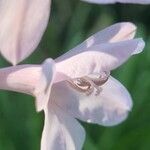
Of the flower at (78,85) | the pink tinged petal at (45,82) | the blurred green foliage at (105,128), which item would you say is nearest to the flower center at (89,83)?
the flower at (78,85)

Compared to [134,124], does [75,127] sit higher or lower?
higher

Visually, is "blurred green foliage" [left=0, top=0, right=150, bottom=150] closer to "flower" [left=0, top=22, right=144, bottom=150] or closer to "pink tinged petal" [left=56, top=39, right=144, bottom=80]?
"flower" [left=0, top=22, right=144, bottom=150]

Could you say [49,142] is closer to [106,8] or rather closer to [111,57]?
[111,57]

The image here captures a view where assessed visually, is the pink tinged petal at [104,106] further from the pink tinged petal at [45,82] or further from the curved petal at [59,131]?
the pink tinged petal at [45,82]

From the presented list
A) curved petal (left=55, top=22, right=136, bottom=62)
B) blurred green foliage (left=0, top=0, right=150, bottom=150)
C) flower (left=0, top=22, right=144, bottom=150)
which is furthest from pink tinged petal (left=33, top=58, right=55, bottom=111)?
blurred green foliage (left=0, top=0, right=150, bottom=150)

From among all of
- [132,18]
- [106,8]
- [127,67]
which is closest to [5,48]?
[127,67]
